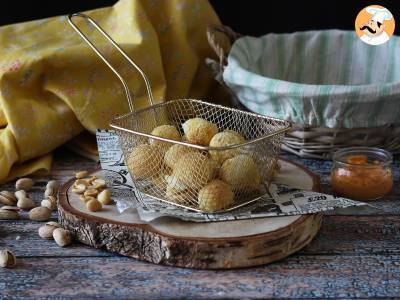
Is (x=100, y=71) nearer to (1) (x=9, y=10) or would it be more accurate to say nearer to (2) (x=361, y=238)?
(1) (x=9, y=10)

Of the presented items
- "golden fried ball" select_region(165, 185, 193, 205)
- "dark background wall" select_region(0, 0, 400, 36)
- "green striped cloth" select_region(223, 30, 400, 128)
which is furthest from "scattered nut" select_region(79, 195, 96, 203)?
"dark background wall" select_region(0, 0, 400, 36)

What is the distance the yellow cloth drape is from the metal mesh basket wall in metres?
0.28

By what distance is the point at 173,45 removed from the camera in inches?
57.3

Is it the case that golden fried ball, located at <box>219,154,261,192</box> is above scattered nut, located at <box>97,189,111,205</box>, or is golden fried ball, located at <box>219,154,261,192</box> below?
above

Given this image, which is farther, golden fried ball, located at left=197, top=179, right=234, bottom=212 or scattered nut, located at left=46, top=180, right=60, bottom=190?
scattered nut, located at left=46, top=180, right=60, bottom=190

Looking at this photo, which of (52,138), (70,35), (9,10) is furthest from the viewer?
(9,10)

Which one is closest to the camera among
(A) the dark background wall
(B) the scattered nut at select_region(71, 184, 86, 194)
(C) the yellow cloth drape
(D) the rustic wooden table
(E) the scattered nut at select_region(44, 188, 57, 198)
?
(D) the rustic wooden table

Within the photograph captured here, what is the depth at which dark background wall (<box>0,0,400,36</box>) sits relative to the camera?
62.7 inches

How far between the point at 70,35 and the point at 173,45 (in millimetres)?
227

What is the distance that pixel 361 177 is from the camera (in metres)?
1.05

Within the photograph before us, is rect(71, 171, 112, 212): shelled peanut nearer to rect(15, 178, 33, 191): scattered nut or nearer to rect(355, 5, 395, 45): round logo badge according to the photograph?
rect(15, 178, 33, 191): scattered nut

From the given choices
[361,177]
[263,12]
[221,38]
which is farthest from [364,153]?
[263,12]

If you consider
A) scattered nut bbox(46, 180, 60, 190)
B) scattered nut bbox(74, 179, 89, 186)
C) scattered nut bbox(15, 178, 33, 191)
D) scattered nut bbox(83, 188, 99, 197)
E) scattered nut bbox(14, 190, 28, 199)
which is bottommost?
scattered nut bbox(15, 178, 33, 191)

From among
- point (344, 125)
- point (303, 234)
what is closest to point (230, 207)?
point (303, 234)
